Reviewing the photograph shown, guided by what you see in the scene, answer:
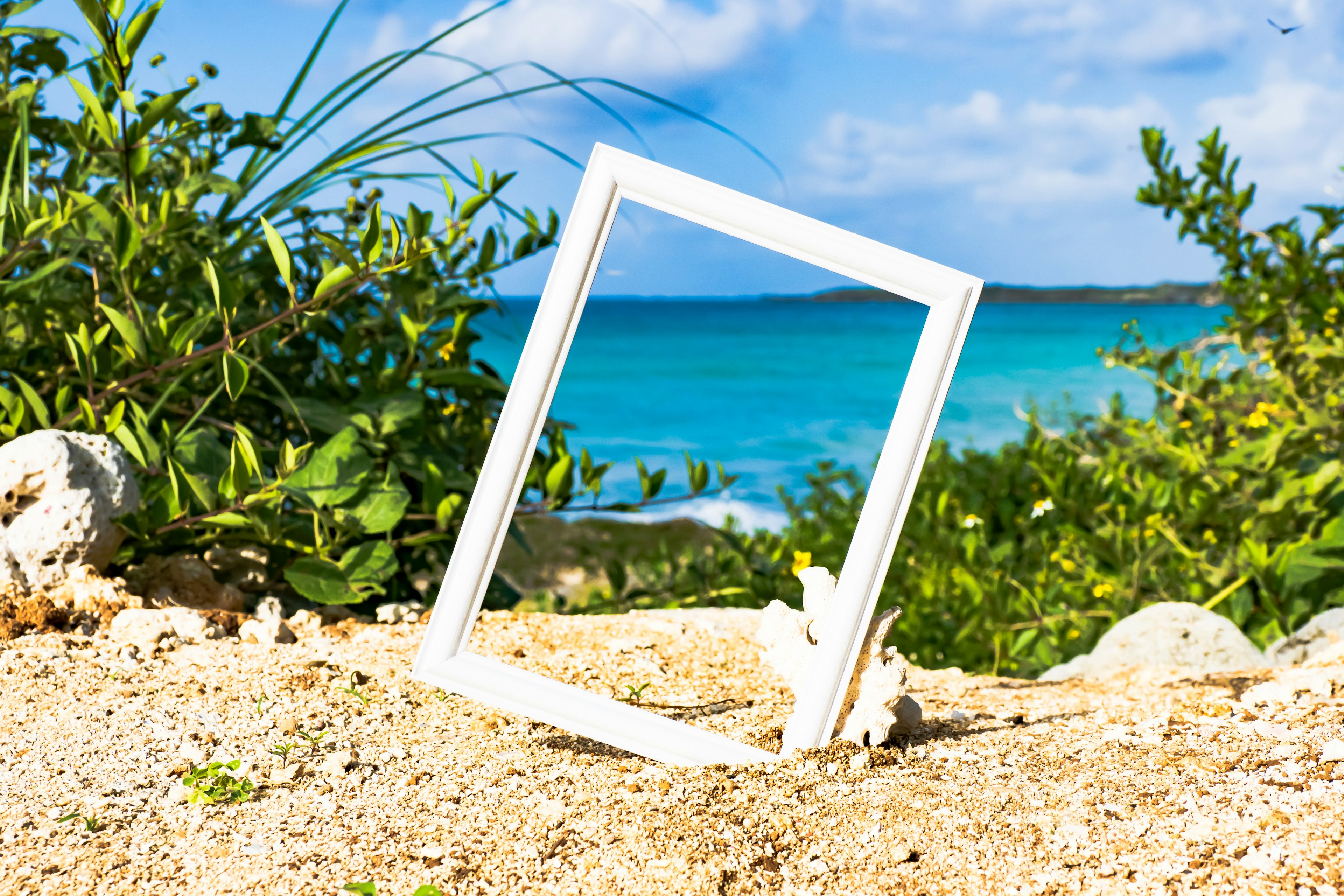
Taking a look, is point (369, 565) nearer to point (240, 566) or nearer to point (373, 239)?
point (240, 566)

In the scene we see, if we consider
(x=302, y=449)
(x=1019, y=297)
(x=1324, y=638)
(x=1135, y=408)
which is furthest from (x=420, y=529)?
(x=1135, y=408)

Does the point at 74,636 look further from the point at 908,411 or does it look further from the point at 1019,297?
the point at 1019,297

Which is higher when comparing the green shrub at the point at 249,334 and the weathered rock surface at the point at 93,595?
the green shrub at the point at 249,334

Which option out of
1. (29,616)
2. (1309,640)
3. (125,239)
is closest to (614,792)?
(29,616)

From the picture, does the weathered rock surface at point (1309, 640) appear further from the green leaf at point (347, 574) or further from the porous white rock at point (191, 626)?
the porous white rock at point (191, 626)

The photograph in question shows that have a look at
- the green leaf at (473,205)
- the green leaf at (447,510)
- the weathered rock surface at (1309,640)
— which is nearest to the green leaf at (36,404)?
the green leaf at (447,510)

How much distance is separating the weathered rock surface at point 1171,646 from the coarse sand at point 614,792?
581mm

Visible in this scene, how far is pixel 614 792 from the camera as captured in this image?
4.34 feet

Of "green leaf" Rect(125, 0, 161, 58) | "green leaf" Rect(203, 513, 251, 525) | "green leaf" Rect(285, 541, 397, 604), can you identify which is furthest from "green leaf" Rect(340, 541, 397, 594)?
"green leaf" Rect(125, 0, 161, 58)

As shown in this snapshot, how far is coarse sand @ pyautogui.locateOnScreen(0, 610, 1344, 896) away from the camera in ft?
3.68

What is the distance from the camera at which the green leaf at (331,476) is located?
6.83 ft

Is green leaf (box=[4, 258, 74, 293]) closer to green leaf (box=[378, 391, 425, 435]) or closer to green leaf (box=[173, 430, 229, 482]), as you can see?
green leaf (box=[173, 430, 229, 482])

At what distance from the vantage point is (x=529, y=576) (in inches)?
180

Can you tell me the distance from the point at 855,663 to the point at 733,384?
14.4ft
